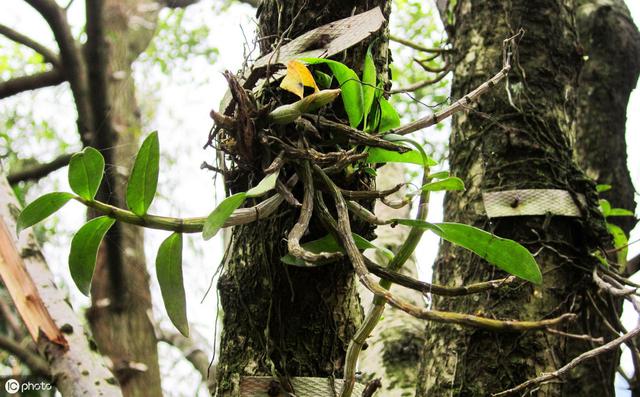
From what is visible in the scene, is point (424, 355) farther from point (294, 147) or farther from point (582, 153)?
point (582, 153)

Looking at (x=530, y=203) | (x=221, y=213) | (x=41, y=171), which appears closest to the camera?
(x=221, y=213)

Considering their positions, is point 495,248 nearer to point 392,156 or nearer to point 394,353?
point 392,156

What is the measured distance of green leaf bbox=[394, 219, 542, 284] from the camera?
547 mm

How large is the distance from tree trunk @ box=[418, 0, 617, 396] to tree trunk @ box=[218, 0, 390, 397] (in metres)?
0.42

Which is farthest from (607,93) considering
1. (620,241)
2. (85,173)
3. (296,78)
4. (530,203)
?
(85,173)

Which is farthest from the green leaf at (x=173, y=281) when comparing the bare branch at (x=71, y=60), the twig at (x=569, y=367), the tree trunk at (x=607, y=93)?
the tree trunk at (x=607, y=93)

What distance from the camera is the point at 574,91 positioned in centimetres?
119

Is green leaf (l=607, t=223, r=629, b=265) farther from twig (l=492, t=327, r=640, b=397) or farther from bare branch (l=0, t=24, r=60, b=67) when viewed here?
bare branch (l=0, t=24, r=60, b=67)

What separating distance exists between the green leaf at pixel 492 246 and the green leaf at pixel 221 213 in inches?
6.0

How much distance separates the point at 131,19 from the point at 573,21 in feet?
4.62

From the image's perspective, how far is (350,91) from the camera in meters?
0.58

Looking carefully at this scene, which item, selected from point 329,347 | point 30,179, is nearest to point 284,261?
point 329,347

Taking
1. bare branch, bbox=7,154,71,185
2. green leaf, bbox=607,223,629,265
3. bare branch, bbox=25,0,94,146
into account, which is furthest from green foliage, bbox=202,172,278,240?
bare branch, bbox=7,154,71,185

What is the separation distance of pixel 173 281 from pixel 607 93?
1517 millimetres
